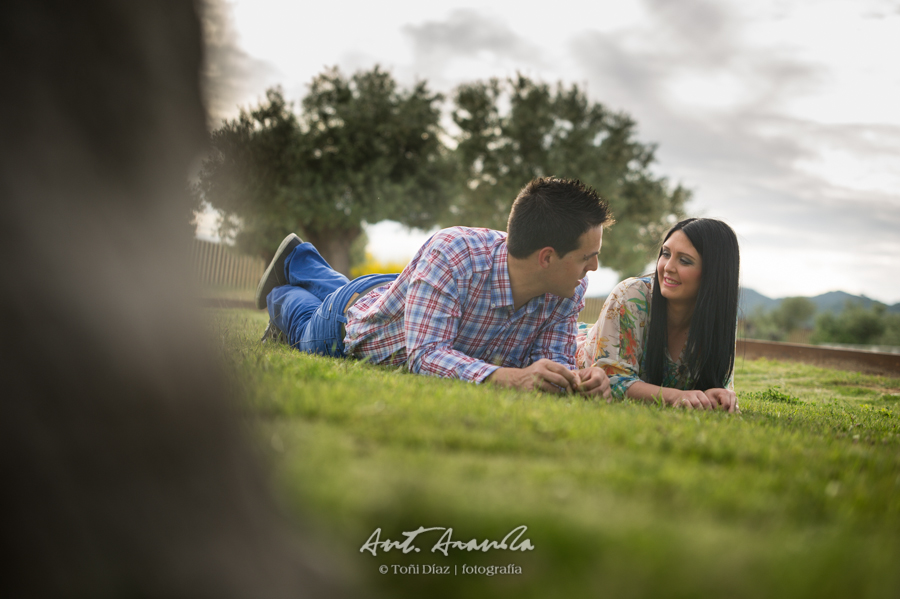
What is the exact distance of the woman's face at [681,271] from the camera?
4.65 metres

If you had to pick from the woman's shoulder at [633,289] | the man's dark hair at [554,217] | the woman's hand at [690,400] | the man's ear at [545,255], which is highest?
the man's dark hair at [554,217]

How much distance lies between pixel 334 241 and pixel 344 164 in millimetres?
3998

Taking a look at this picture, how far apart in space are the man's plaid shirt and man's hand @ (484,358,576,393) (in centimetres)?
10

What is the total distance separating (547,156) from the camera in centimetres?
2862

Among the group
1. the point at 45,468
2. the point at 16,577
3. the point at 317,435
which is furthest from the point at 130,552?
the point at 317,435

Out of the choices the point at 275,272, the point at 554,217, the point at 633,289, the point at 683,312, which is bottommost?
the point at 275,272

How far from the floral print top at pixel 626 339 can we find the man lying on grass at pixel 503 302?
0.28m

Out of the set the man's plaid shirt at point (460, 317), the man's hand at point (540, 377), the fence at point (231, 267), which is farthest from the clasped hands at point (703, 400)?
the fence at point (231, 267)

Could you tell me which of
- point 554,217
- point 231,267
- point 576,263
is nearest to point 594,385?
point 576,263

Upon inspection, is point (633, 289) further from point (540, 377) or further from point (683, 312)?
point (540, 377)

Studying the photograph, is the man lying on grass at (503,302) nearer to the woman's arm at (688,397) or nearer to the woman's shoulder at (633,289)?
the woman's shoulder at (633,289)

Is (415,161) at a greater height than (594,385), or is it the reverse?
(415,161)

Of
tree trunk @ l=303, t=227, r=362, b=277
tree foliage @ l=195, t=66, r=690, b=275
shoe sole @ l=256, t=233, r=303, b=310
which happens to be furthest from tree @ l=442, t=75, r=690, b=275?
shoe sole @ l=256, t=233, r=303, b=310

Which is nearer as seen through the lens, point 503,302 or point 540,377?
point 540,377
